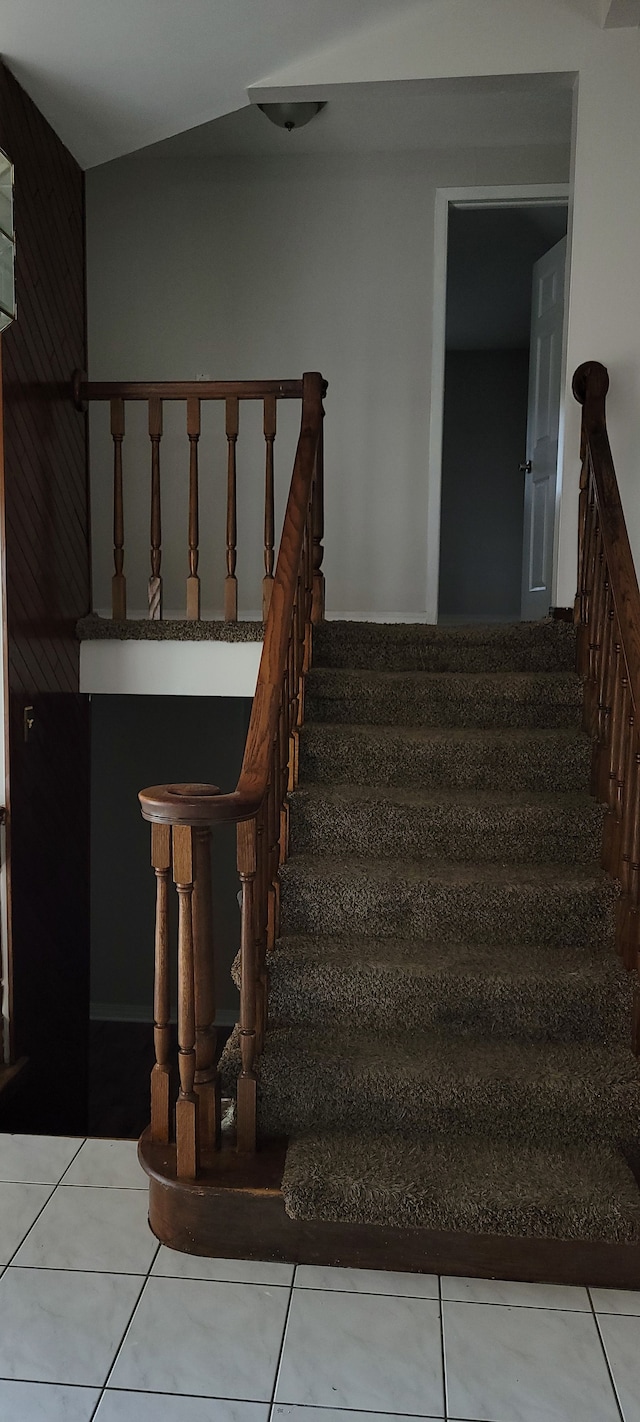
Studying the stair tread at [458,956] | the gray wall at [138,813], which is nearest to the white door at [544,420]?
the gray wall at [138,813]

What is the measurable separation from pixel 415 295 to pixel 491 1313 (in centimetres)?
441

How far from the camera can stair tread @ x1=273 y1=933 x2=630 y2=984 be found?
2.53 meters

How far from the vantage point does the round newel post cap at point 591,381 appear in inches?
136

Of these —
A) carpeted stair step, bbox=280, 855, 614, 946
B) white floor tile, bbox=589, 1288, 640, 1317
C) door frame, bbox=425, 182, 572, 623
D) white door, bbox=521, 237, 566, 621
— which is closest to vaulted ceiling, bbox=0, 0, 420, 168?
door frame, bbox=425, 182, 572, 623

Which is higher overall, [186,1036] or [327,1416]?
[186,1036]

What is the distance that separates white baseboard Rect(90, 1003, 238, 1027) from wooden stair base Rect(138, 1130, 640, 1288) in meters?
3.76

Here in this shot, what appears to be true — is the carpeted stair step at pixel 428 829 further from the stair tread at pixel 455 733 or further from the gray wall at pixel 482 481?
the gray wall at pixel 482 481

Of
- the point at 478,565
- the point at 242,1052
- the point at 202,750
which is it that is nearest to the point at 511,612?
the point at 478,565

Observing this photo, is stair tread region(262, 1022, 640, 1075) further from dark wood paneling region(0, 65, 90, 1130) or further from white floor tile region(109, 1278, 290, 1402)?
dark wood paneling region(0, 65, 90, 1130)

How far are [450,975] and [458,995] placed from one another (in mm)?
55

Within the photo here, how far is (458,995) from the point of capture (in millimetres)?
2521

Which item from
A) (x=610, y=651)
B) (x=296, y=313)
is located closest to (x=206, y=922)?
(x=610, y=651)

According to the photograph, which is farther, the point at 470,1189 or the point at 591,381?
the point at 591,381

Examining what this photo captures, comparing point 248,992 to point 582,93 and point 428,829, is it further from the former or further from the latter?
point 582,93
